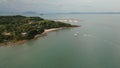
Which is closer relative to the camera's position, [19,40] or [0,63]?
[0,63]

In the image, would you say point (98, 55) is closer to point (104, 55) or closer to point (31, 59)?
point (104, 55)

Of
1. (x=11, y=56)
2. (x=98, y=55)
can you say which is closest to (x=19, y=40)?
(x=11, y=56)

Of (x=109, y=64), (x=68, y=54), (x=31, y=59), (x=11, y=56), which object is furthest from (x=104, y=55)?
(x=11, y=56)

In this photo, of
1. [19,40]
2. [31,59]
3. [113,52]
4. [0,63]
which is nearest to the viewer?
[0,63]

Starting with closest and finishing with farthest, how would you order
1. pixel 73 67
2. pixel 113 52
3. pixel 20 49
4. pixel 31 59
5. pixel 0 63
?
pixel 73 67
pixel 0 63
pixel 31 59
pixel 113 52
pixel 20 49

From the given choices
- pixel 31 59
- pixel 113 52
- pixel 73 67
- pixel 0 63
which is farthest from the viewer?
pixel 113 52

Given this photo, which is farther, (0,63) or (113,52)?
(113,52)

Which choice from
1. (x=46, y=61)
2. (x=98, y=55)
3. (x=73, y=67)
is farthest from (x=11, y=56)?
(x=98, y=55)

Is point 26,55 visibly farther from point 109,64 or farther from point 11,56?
point 109,64

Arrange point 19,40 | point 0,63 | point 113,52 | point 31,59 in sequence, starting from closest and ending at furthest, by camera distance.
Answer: point 0,63 → point 31,59 → point 113,52 → point 19,40
